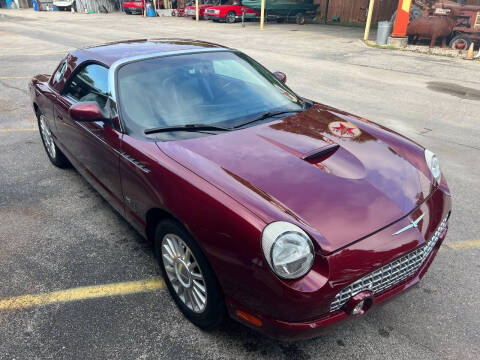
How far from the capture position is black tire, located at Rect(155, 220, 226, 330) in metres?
2.17

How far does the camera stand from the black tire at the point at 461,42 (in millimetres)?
13719

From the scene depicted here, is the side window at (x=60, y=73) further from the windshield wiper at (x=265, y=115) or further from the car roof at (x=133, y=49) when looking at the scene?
the windshield wiper at (x=265, y=115)

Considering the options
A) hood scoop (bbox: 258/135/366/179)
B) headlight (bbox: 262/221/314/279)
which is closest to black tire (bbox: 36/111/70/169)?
hood scoop (bbox: 258/135/366/179)

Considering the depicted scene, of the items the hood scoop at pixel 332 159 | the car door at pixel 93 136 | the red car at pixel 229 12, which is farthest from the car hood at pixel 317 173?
the red car at pixel 229 12

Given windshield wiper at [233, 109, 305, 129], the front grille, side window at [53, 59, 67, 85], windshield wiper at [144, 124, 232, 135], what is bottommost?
the front grille

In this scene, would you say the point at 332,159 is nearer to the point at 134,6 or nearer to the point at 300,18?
the point at 300,18

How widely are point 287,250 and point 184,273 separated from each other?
0.86 metres

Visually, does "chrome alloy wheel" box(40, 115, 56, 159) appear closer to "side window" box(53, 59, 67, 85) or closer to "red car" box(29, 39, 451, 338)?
"side window" box(53, 59, 67, 85)

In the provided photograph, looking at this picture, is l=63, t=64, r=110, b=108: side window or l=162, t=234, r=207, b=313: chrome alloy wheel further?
l=63, t=64, r=110, b=108: side window

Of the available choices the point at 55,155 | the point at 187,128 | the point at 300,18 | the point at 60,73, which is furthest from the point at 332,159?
the point at 300,18

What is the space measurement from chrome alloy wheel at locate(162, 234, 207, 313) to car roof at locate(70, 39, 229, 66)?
5.51 feet

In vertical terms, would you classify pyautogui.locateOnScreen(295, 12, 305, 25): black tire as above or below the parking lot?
above

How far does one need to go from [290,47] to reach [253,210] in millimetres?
13772

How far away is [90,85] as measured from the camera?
3.48 meters
